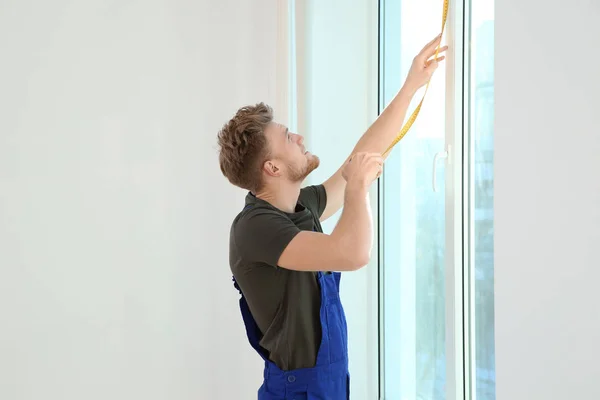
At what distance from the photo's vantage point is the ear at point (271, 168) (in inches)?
79.1

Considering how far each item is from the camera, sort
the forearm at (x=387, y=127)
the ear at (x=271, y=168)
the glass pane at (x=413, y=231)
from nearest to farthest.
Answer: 1. the ear at (x=271, y=168)
2. the forearm at (x=387, y=127)
3. the glass pane at (x=413, y=231)

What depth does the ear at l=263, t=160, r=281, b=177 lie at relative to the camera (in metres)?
2.01

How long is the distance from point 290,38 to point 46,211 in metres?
1.36

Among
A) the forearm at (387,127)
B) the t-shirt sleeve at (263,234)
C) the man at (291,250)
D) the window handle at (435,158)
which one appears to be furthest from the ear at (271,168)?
the window handle at (435,158)

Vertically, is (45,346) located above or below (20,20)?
below

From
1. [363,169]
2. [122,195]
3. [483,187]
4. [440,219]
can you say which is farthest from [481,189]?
[122,195]

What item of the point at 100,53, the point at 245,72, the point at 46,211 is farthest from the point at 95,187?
the point at 245,72

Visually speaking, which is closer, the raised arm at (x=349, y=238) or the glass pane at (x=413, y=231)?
the raised arm at (x=349, y=238)

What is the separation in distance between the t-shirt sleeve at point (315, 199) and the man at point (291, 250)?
0.34 feet

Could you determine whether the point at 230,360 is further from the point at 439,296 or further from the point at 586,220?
the point at 586,220

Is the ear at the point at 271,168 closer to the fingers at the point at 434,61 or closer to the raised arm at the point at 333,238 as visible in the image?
the raised arm at the point at 333,238

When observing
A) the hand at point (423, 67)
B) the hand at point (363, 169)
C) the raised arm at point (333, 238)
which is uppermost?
the hand at point (423, 67)

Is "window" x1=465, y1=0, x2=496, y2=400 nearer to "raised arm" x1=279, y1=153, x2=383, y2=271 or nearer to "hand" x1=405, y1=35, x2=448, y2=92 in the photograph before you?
"hand" x1=405, y1=35, x2=448, y2=92

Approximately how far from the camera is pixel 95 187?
3.03 metres
